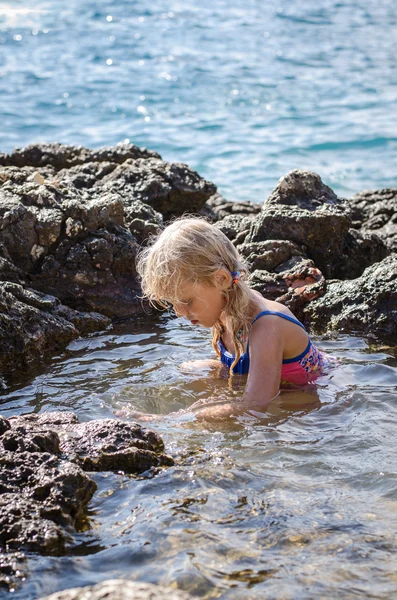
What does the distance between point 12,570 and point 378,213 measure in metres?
6.21

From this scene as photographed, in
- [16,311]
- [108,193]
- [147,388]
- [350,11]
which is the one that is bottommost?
[147,388]

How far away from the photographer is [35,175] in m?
6.53

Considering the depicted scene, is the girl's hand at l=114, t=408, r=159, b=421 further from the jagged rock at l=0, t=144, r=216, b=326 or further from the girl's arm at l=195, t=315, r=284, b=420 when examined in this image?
the jagged rock at l=0, t=144, r=216, b=326

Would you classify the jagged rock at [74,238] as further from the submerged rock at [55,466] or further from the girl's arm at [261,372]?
the submerged rock at [55,466]

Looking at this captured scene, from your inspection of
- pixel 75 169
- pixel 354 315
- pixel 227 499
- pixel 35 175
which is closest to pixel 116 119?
pixel 75 169

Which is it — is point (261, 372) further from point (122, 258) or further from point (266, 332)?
point (122, 258)

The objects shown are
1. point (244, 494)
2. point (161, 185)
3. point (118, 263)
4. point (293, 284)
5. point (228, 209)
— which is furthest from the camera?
point (228, 209)

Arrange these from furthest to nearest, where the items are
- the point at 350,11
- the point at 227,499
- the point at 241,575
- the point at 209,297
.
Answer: the point at 350,11, the point at 209,297, the point at 227,499, the point at 241,575

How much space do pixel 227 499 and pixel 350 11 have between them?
90.6ft

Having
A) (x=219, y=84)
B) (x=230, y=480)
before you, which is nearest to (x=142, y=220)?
(x=230, y=480)

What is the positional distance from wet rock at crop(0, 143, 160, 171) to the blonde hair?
4.05 meters

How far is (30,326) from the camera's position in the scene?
5070 mm

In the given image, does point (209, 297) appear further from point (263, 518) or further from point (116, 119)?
point (116, 119)

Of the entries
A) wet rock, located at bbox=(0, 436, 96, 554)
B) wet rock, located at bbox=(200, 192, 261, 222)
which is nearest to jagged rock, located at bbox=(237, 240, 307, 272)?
wet rock, located at bbox=(200, 192, 261, 222)
